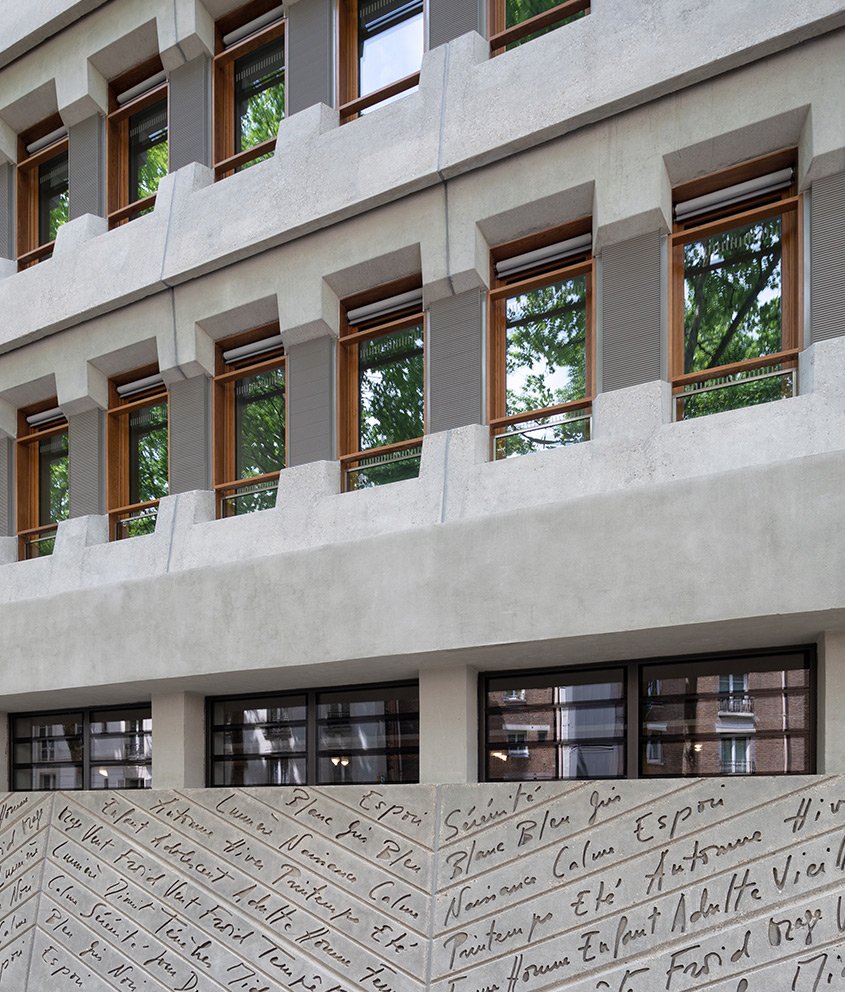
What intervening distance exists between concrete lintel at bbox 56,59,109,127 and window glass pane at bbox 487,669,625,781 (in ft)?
26.3

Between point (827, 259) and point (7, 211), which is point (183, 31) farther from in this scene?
point (827, 259)

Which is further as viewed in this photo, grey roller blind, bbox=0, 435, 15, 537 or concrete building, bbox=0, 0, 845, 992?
grey roller blind, bbox=0, 435, 15, 537

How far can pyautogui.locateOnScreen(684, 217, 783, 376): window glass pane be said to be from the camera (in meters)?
8.30

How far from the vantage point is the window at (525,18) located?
9.34 meters

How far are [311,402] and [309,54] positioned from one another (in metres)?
3.39

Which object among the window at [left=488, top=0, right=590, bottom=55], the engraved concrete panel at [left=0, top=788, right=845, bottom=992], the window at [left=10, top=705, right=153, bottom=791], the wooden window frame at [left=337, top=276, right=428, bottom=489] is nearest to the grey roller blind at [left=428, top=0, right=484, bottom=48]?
the window at [left=488, top=0, right=590, bottom=55]

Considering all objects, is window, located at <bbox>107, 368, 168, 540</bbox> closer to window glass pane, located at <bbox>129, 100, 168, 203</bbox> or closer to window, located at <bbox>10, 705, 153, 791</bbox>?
window, located at <bbox>10, 705, 153, 791</bbox>

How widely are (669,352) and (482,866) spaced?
161 inches

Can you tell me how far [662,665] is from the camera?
8.67 meters

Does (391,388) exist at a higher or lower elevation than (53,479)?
higher

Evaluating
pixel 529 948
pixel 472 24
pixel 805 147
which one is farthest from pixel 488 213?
pixel 529 948

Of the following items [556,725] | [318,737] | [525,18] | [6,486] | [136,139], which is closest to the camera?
[556,725]

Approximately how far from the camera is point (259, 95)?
1159 cm

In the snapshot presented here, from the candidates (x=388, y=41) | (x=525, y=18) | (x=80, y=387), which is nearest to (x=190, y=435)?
(x=80, y=387)
